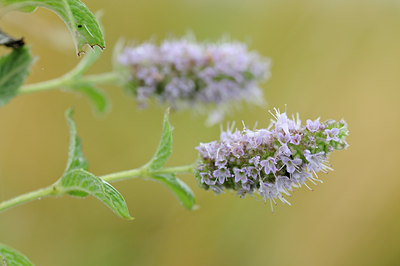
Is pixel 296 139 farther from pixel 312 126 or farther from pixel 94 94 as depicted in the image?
pixel 94 94

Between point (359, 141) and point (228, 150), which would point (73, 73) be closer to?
point (228, 150)

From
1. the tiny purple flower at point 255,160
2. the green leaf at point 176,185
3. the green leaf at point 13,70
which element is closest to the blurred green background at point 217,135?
the green leaf at point 176,185

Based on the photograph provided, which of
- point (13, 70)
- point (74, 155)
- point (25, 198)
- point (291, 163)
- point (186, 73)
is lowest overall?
point (291, 163)

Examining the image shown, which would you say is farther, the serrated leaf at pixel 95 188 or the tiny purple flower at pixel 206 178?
the tiny purple flower at pixel 206 178

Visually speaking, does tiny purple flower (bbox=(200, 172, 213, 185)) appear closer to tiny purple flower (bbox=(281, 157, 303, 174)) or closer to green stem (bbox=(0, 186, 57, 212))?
tiny purple flower (bbox=(281, 157, 303, 174))

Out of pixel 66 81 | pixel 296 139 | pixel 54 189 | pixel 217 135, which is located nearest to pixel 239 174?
pixel 296 139

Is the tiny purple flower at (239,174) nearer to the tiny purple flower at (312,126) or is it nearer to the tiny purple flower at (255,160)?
the tiny purple flower at (255,160)
